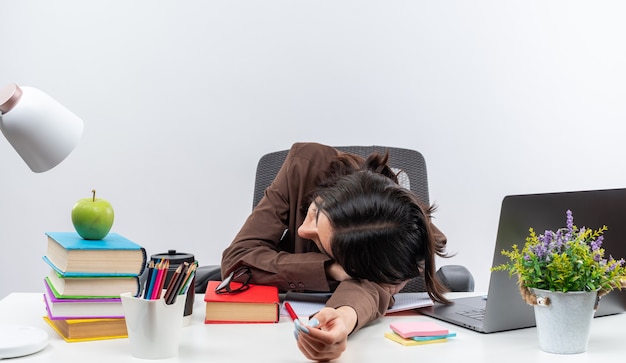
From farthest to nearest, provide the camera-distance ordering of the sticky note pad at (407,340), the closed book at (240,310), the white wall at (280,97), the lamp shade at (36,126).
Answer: the white wall at (280,97) → the closed book at (240,310) → the sticky note pad at (407,340) → the lamp shade at (36,126)

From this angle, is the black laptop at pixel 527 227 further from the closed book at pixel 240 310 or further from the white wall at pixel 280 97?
the white wall at pixel 280 97

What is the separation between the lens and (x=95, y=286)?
1143 millimetres

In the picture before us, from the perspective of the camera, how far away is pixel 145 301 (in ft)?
3.36

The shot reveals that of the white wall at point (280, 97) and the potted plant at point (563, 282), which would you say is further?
the white wall at point (280, 97)

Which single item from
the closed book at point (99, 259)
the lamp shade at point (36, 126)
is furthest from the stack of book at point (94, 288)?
the lamp shade at point (36, 126)

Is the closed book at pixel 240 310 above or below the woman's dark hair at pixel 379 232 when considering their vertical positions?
below

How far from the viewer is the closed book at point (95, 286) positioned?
1.14 metres

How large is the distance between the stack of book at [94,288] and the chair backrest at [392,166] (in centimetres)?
89

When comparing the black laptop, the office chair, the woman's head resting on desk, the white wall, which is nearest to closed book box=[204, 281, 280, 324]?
the woman's head resting on desk

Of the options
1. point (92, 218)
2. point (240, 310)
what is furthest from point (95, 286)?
point (240, 310)

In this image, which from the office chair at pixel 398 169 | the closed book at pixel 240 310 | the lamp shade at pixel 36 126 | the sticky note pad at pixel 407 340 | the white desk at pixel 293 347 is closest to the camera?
the lamp shade at pixel 36 126

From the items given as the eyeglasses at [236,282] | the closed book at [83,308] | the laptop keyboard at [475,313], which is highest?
the closed book at [83,308]

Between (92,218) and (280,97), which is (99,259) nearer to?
(92,218)

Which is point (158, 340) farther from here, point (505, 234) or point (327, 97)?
point (327, 97)
